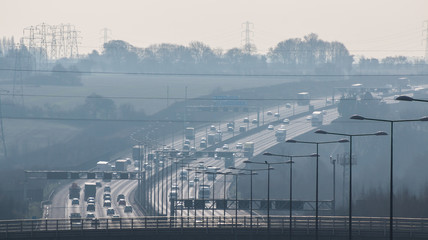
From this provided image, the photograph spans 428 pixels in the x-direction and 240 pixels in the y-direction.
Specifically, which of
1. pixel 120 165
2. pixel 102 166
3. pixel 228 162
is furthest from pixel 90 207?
pixel 228 162

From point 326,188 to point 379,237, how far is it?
77644 mm

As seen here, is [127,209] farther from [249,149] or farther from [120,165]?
[249,149]

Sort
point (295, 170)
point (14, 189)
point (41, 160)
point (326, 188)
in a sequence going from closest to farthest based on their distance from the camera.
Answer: point (14, 189) → point (326, 188) → point (295, 170) → point (41, 160)

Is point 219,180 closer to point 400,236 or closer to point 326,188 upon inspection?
point 326,188

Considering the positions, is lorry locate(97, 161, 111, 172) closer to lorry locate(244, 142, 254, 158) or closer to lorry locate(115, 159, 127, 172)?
lorry locate(115, 159, 127, 172)

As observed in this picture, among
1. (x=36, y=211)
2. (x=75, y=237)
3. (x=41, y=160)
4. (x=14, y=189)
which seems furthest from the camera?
(x=41, y=160)

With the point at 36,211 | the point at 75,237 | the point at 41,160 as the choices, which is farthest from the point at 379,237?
the point at 41,160

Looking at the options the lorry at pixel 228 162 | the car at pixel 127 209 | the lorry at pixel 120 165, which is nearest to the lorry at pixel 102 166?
the lorry at pixel 120 165

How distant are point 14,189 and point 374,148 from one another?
258 feet

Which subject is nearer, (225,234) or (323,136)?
(225,234)

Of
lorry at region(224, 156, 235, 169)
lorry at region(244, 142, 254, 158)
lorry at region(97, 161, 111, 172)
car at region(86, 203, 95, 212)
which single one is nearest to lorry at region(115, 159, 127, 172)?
lorry at region(97, 161, 111, 172)

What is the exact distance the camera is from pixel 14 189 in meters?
144

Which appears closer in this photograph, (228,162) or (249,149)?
(228,162)

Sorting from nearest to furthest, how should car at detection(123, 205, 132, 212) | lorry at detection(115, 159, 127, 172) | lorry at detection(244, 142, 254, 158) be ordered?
1. car at detection(123, 205, 132, 212)
2. lorry at detection(115, 159, 127, 172)
3. lorry at detection(244, 142, 254, 158)
